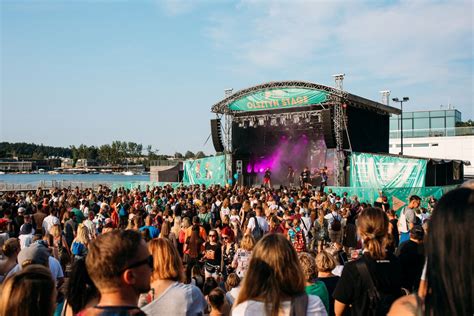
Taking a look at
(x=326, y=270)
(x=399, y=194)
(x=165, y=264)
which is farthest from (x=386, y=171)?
(x=165, y=264)

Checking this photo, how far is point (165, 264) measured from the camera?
299 cm

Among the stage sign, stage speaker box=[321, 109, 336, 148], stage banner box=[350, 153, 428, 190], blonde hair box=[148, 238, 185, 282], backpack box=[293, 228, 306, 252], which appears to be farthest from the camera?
the stage sign

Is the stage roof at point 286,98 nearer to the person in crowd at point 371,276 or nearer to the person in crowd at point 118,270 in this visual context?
the person in crowd at point 371,276

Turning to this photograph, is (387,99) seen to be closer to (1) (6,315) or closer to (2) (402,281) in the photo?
(2) (402,281)

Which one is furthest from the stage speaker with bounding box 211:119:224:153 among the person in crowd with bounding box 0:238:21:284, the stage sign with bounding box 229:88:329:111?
the person in crowd with bounding box 0:238:21:284

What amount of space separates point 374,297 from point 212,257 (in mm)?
4178

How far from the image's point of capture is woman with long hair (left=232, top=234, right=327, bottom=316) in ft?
7.00

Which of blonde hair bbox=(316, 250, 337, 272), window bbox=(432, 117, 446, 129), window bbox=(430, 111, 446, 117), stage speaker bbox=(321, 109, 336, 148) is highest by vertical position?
window bbox=(430, 111, 446, 117)

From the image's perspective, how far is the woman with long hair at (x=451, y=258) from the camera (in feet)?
4.17

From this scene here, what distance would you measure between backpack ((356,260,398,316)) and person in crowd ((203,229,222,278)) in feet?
13.1

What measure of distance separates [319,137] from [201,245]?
2290 centimetres

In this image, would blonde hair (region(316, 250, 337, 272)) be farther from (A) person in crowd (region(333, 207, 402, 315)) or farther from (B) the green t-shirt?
(A) person in crowd (region(333, 207, 402, 315))

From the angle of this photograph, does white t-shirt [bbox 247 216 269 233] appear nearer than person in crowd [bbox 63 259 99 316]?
No

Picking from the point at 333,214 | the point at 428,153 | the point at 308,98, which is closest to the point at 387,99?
the point at 308,98
